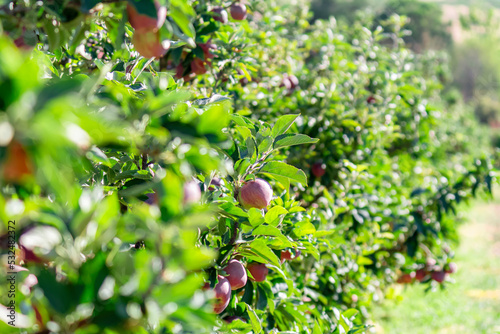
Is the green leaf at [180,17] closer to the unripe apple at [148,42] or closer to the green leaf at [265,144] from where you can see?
the unripe apple at [148,42]

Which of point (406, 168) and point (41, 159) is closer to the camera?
point (41, 159)

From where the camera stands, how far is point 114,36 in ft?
2.51

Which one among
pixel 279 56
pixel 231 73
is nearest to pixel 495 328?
pixel 279 56

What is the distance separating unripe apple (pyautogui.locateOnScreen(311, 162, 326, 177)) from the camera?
7.29ft

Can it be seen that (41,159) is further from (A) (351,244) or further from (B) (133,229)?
(A) (351,244)

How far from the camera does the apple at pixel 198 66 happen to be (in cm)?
174

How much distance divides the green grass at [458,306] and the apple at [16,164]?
10.9 feet

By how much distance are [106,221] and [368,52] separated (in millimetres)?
2386

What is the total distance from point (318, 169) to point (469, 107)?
12.4 m

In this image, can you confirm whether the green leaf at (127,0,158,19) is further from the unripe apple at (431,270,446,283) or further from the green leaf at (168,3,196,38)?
the unripe apple at (431,270,446,283)

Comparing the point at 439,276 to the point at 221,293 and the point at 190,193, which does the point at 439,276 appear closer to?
the point at 221,293

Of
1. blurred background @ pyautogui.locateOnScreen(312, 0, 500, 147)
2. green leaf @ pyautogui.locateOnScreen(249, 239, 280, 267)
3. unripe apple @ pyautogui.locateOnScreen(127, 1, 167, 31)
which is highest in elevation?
unripe apple @ pyautogui.locateOnScreen(127, 1, 167, 31)

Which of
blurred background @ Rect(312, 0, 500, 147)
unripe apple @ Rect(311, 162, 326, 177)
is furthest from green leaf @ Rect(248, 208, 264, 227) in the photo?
blurred background @ Rect(312, 0, 500, 147)

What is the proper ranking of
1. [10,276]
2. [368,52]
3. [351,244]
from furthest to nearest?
[368,52], [351,244], [10,276]
